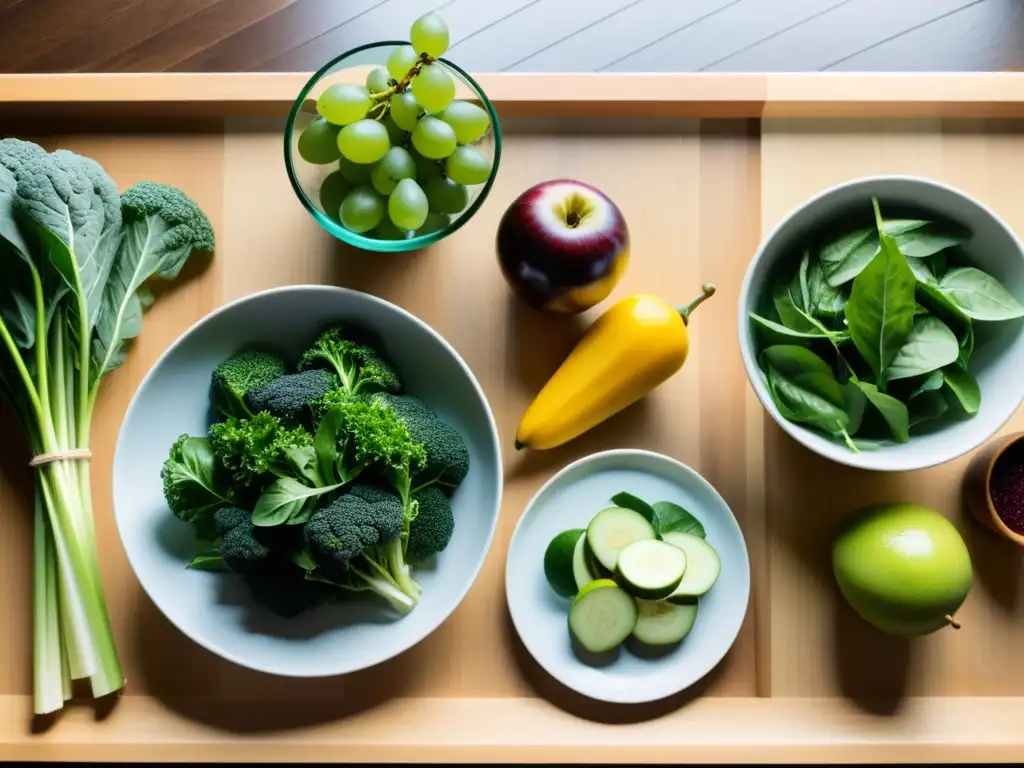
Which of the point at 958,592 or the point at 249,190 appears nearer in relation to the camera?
the point at 958,592

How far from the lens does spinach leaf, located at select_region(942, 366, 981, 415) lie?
856 millimetres

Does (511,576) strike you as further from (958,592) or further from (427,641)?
(958,592)

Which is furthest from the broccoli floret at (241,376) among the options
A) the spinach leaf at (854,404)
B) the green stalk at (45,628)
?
the spinach leaf at (854,404)

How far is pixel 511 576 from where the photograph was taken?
0.95 metres

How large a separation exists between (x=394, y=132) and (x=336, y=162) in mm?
69

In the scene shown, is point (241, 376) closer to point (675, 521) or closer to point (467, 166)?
point (467, 166)

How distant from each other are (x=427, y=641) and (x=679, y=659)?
0.26 metres

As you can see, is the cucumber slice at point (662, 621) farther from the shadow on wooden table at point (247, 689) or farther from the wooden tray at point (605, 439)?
the shadow on wooden table at point (247, 689)

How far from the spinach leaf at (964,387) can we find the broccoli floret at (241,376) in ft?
2.13

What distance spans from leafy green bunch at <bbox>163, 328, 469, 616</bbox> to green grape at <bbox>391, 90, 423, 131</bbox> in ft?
0.70

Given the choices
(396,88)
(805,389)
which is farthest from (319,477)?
(805,389)

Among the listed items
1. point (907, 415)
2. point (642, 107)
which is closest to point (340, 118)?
point (642, 107)

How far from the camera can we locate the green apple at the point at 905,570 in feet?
2.84

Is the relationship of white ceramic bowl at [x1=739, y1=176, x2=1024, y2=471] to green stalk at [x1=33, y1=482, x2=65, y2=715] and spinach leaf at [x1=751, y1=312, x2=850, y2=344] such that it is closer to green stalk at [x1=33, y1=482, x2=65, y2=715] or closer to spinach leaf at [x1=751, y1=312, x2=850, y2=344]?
spinach leaf at [x1=751, y1=312, x2=850, y2=344]
